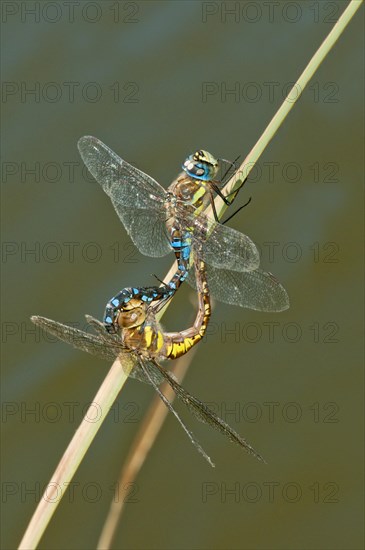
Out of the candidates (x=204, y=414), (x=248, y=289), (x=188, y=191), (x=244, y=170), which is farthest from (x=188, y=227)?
(x=204, y=414)

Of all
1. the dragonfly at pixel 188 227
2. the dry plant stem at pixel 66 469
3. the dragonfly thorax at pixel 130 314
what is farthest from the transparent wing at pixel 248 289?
the dry plant stem at pixel 66 469

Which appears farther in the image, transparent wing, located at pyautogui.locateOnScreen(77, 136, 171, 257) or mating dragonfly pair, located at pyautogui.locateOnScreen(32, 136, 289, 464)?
transparent wing, located at pyautogui.locateOnScreen(77, 136, 171, 257)

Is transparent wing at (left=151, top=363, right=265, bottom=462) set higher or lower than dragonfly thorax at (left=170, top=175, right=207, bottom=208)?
lower

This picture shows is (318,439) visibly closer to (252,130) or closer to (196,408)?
(196,408)

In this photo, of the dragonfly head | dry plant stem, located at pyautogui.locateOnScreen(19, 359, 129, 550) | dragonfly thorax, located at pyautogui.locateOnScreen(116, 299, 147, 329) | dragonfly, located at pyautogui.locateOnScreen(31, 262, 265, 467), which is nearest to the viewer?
dry plant stem, located at pyautogui.locateOnScreen(19, 359, 129, 550)

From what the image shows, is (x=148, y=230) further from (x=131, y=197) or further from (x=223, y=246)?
(x=223, y=246)

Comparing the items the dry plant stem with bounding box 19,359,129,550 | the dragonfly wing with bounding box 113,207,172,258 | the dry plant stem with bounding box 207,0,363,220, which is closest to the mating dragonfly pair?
the dragonfly wing with bounding box 113,207,172,258

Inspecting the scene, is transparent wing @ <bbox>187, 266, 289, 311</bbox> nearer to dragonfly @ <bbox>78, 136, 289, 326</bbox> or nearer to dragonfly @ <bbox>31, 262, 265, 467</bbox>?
dragonfly @ <bbox>78, 136, 289, 326</bbox>
